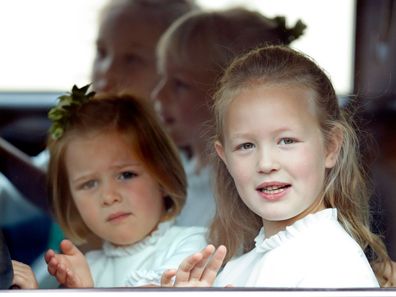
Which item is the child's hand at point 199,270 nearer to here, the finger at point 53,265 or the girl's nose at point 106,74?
the finger at point 53,265

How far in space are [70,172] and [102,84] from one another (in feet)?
1.97

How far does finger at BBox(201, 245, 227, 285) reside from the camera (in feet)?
6.73

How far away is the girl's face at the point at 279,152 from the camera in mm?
2074

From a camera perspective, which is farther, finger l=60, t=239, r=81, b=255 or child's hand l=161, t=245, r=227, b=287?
finger l=60, t=239, r=81, b=255

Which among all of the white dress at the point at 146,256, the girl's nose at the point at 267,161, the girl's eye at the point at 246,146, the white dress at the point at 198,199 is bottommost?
the white dress at the point at 146,256

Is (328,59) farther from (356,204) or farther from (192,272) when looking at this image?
(192,272)

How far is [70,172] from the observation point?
8.71ft

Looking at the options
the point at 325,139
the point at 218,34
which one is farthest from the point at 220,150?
the point at 218,34

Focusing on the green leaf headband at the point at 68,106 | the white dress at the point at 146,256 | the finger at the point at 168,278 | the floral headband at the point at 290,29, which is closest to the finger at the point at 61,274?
the white dress at the point at 146,256

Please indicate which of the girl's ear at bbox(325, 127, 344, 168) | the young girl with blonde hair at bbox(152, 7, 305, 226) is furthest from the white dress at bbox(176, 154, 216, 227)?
the girl's ear at bbox(325, 127, 344, 168)

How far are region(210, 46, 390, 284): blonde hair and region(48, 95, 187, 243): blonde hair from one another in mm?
418

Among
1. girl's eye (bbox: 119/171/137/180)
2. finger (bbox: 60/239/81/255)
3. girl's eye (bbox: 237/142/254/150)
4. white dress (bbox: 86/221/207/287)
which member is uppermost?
girl's eye (bbox: 237/142/254/150)

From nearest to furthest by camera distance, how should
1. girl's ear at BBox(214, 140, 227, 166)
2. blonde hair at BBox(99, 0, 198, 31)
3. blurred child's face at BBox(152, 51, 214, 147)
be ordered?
girl's ear at BBox(214, 140, 227, 166)
blurred child's face at BBox(152, 51, 214, 147)
blonde hair at BBox(99, 0, 198, 31)

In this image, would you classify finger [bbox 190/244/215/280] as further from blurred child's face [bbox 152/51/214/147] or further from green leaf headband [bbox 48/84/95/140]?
blurred child's face [bbox 152/51/214/147]
